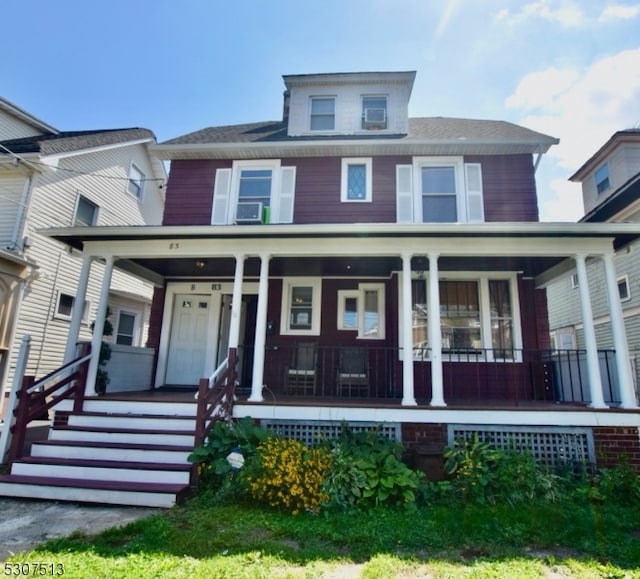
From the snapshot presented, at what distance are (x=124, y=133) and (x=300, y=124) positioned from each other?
7.56 m

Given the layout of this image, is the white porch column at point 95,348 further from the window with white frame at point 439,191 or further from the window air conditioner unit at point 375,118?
the window air conditioner unit at point 375,118

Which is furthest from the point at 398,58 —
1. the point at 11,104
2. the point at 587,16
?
the point at 11,104

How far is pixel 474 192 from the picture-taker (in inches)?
314

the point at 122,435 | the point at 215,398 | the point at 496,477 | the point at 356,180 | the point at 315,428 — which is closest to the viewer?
the point at 496,477

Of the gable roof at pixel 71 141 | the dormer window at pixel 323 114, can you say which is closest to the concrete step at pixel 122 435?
the dormer window at pixel 323 114

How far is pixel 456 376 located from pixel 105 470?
5.96 m

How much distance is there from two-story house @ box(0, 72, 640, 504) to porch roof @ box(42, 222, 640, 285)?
3 centimetres

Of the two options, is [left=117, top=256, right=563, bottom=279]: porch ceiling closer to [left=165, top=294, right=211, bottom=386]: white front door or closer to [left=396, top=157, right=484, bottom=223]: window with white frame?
[left=165, top=294, right=211, bottom=386]: white front door

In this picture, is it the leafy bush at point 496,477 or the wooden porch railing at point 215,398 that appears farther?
the wooden porch railing at point 215,398

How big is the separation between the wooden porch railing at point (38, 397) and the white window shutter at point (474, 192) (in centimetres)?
752

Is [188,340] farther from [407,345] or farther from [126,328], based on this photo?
[126,328]

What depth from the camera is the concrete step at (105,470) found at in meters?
4.49

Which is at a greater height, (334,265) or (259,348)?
(334,265)

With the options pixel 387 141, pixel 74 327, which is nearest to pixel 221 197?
pixel 387 141
